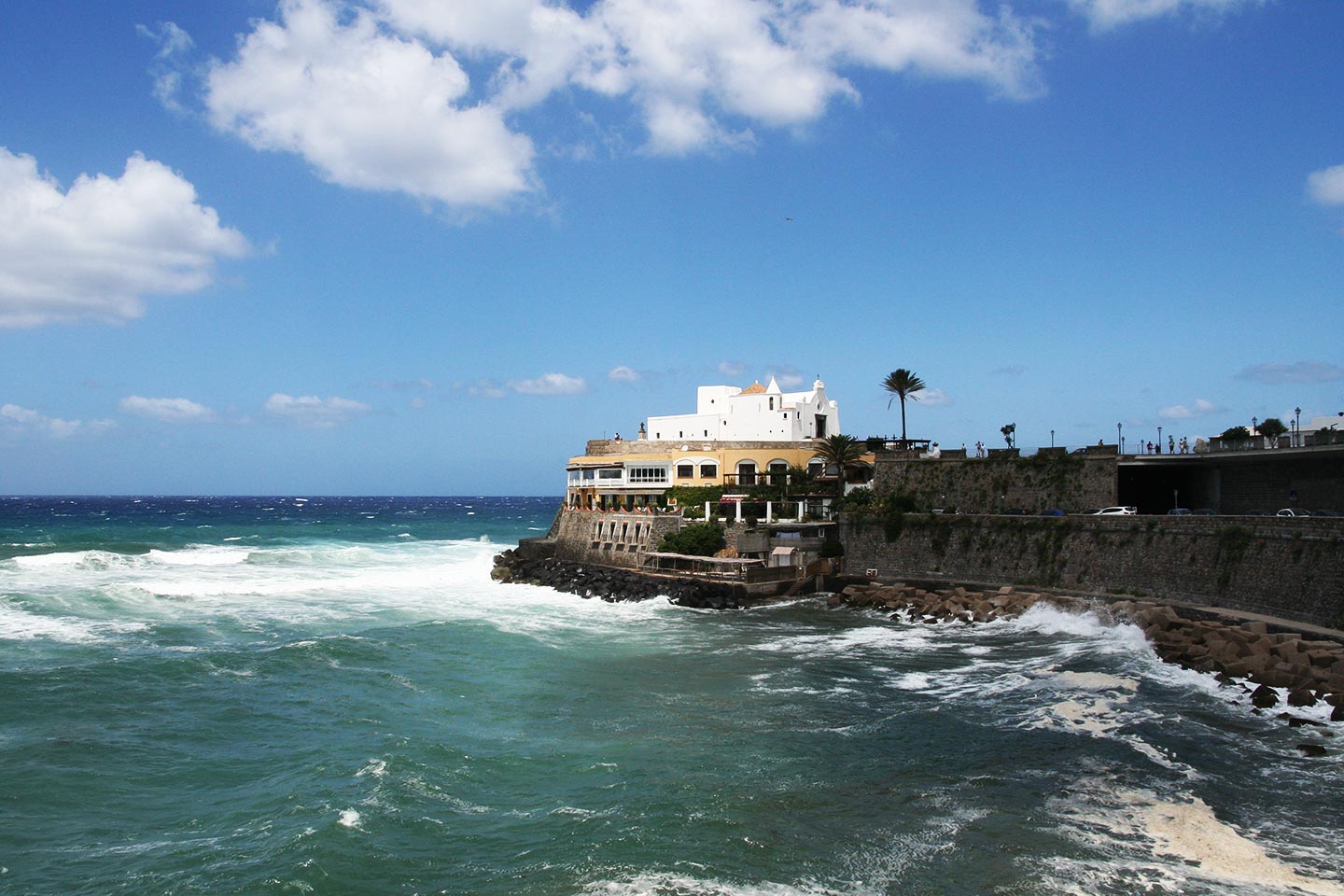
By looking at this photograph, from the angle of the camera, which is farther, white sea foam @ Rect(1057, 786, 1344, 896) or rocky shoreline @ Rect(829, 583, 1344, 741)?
rocky shoreline @ Rect(829, 583, 1344, 741)

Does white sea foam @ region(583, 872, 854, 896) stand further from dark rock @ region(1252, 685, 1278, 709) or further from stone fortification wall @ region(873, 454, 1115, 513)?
stone fortification wall @ region(873, 454, 1115, 513)

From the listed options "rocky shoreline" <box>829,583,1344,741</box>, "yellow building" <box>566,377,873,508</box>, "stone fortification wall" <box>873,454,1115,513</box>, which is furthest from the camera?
"yellow building" <box>566,377,873,508</box>

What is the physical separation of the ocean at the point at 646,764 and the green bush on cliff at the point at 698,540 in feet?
33.9

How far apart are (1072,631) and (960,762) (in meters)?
14.0

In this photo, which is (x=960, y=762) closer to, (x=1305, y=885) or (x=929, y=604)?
(x=1305, y=885)

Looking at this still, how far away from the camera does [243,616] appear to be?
3391 centimetres

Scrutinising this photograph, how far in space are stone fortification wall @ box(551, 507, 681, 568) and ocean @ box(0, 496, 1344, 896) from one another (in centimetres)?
1367

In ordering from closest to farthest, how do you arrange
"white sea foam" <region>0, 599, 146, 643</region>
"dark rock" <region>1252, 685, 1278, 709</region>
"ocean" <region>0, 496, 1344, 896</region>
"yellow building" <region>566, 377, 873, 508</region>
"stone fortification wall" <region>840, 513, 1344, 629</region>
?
"ocean" <region>0, 496, 1344, 896</region> < "dark rock" <region>1252, 685, 1278, 709</region> < "stone fortification wall" <region>840, 513, 1344, 629</region> < "white sea foam" <region>0, 599, 146, 643</region> < "yellow building" <region>566, 377, 873, 508</region>

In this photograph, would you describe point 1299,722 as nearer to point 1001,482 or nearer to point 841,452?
point 1001,482

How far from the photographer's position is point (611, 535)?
47.3 m

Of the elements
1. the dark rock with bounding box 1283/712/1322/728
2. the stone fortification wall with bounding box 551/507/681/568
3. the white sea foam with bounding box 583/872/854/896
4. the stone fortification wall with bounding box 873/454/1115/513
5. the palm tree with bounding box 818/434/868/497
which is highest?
the palm tree with bounding box 818/434/868/497

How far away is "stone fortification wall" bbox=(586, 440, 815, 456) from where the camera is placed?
49.5m

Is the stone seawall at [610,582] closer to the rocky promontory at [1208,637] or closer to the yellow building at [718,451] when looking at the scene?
the yellow building at [718,451]

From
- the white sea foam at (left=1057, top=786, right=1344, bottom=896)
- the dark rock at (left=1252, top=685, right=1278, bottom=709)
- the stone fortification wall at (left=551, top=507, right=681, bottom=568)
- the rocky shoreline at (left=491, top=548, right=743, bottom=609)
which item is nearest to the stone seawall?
the rocky shoreline at (left=491, top=548, right=743, bottom=609)
